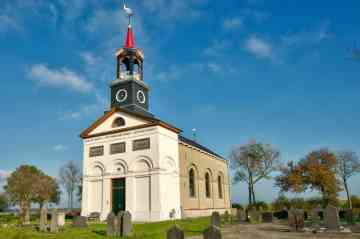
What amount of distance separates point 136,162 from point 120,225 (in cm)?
1116

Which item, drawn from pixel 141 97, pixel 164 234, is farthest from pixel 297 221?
pixel 141 97

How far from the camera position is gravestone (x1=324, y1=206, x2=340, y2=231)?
1622 centimetres

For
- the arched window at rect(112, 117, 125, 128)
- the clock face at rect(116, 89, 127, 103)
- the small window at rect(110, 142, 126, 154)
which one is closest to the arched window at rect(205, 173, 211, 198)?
the small window at rect(110, 142, 126, 154)

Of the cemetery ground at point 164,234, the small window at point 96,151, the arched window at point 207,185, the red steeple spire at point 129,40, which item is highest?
the red steeple spire at point 129,40

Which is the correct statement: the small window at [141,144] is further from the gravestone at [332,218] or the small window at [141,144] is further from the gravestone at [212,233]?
the gravestone at [212,233]

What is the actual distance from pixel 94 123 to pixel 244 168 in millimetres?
22687

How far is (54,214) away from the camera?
17.6m

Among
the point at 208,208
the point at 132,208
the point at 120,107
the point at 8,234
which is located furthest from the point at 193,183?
the point at 8,234

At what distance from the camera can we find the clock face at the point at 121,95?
3044cm

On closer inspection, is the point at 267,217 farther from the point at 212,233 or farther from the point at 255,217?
the point at 212,233

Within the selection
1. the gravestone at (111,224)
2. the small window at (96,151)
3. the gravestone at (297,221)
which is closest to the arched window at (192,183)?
the small window at (96,151)

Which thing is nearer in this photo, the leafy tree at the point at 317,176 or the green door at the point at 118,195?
the green door at the point at 118,195

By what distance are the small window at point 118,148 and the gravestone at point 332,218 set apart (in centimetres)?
1681

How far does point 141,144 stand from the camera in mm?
26688
